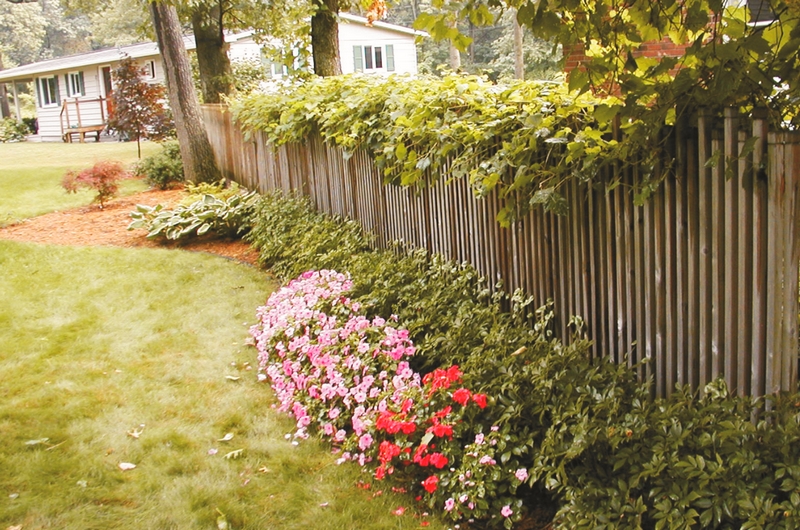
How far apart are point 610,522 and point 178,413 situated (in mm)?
3041

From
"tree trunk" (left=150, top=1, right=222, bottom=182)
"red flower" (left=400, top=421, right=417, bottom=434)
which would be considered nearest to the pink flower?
"red flower" (left=400, top=421, right=417, bottom=434)

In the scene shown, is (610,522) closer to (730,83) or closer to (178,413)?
(730,83)

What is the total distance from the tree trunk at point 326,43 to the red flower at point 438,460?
8.98m

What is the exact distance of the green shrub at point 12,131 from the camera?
3496cm

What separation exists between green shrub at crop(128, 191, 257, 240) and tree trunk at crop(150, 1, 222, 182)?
348 centimetres

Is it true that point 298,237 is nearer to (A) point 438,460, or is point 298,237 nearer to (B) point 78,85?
(A) point 438,460

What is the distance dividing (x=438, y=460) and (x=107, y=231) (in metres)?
8.71

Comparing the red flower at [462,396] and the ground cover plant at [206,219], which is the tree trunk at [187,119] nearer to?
the ground cover plant at [206,219]

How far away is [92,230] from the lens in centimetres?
1141

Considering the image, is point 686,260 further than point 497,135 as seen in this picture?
No

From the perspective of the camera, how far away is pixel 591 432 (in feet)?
11.3

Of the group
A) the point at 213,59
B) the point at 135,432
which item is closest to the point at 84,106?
the point at 213,59

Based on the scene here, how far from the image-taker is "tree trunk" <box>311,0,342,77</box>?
472 inches

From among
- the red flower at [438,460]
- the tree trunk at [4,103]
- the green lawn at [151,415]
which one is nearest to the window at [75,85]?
the tree trunk at [4,103]
